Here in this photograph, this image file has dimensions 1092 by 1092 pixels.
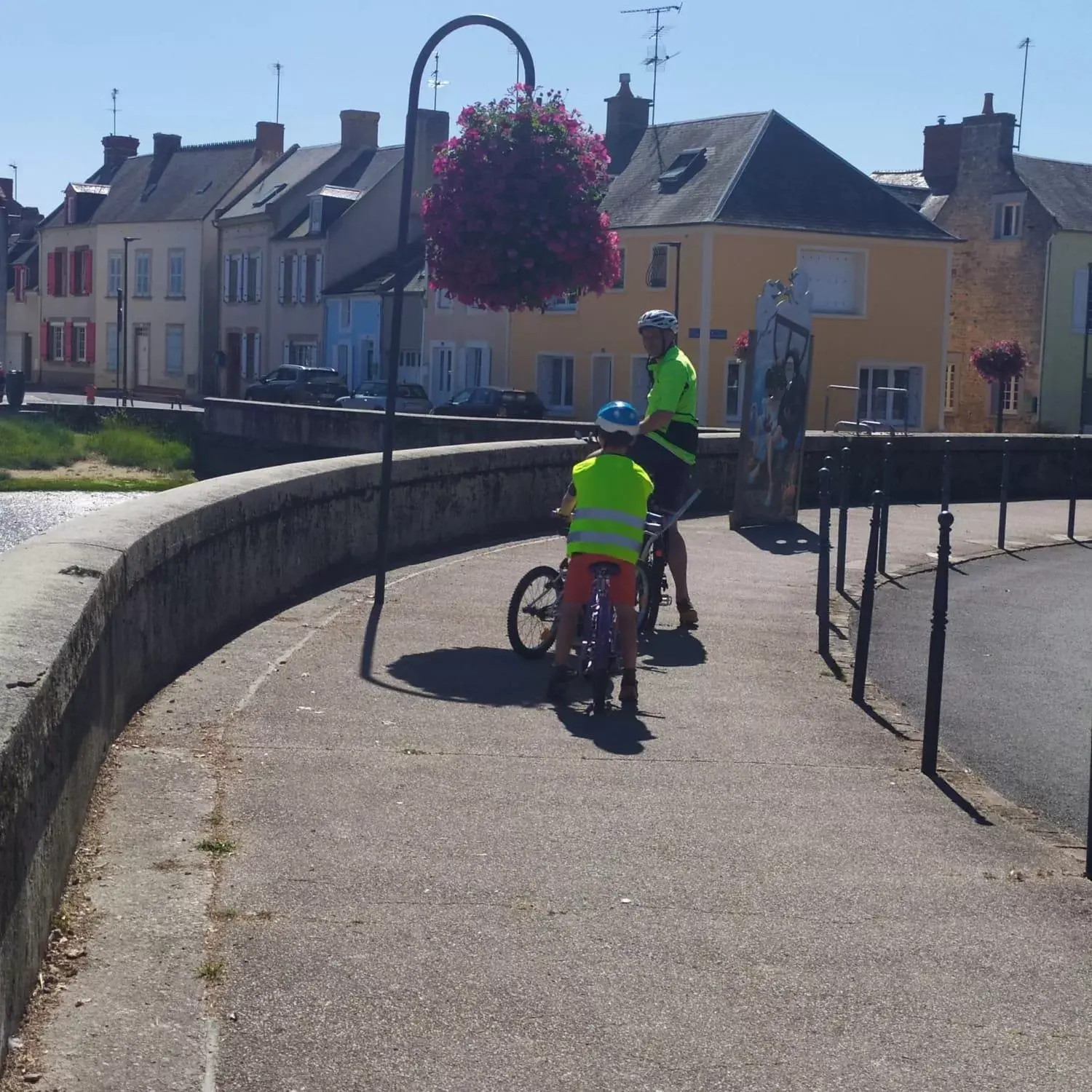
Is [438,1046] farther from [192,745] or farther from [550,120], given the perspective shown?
[550,120]

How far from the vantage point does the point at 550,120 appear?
34250mm

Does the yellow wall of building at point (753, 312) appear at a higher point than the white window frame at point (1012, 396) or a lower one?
higher

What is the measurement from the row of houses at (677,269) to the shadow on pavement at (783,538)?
86.6ft

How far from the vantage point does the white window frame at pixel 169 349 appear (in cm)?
7238

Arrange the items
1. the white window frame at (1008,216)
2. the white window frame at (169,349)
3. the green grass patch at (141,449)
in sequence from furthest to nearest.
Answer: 1. the white window frame at (169,349)
2. the white window frame at (1008,216)
3. the green grass patch at (141,449)

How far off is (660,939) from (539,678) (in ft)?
13.2

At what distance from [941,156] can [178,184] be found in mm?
32608

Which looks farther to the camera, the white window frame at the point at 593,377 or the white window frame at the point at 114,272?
the white window frame at the point at 114,272

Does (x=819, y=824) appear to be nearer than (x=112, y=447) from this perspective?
Yes

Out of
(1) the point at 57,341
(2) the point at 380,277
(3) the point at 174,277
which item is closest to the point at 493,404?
(2) the point at 380,277

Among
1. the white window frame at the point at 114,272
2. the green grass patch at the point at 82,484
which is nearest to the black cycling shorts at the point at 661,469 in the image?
the green grass patch at the point at 82,484

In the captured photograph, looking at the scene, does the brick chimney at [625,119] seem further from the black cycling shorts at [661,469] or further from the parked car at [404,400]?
the black cycling shorts at [661,469]

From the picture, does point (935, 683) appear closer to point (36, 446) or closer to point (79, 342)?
point (36, 446)

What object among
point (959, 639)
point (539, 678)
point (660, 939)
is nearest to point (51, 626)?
point (660, 939)
